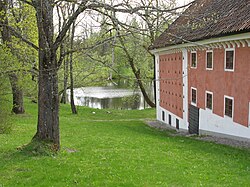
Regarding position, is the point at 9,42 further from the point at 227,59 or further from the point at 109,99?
the point at 109,99

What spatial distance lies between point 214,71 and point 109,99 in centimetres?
2984

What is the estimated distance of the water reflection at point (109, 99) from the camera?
44281 mm

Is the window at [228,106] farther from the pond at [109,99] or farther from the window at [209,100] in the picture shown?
the pond at [109,99]

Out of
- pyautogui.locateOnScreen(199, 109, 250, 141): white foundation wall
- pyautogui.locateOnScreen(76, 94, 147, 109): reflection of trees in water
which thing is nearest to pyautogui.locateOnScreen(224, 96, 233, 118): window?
pyautogui.locateOnScreen(199, 109, 250, 141): white foundation wall

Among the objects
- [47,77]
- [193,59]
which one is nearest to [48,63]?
[47,77]

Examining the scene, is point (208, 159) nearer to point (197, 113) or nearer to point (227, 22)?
point (227, 22)

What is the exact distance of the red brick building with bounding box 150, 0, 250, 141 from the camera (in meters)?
14.8

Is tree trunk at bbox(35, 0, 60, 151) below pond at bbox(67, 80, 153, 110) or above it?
above

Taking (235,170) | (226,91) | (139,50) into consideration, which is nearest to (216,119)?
(226,91)

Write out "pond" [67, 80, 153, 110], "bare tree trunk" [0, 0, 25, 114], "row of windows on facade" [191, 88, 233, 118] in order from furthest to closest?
"pond" [67, 80, 153, 110] → "row of windows on facade" [191, 88, 233, 118] → "bare tree trunk" [0, 0, 25, 114]

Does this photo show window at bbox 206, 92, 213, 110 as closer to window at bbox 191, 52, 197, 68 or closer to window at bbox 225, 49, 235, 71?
window at bbox 191, 52, 197, 68

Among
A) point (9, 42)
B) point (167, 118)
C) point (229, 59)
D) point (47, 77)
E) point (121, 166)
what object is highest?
point (9, 42)

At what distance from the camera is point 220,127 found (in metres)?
17.8

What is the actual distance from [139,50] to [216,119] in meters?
18.4
